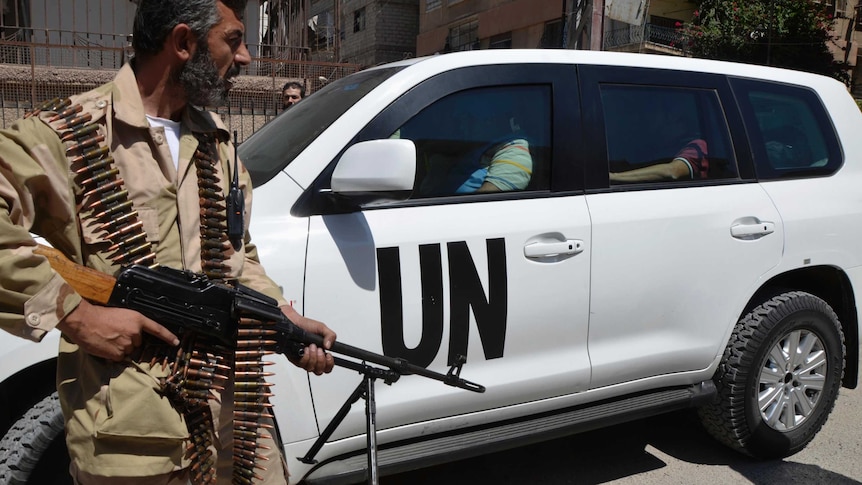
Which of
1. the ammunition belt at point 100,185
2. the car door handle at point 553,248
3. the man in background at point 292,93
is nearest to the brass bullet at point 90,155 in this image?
the ammunition belt at point 100,185

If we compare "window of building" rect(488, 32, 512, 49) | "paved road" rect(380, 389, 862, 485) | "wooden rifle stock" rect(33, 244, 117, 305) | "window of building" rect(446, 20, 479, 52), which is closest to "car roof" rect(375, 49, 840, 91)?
"wooden rifle stock" rect(33, 244, 117, 305)

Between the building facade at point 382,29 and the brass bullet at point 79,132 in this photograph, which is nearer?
the brass bullet at point 79,132

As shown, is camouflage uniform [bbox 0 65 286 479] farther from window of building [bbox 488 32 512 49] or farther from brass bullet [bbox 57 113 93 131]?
window of building [bbox 488 32 512 49]

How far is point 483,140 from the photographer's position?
122 inches

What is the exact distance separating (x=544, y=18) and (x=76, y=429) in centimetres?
2216

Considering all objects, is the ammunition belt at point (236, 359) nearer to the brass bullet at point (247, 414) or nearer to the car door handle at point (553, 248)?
the brass bullet at point (247, 414)

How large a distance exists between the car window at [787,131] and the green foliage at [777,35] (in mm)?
14673

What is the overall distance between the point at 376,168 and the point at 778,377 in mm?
2436

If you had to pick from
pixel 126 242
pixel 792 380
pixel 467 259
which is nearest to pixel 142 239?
pixel 126 242

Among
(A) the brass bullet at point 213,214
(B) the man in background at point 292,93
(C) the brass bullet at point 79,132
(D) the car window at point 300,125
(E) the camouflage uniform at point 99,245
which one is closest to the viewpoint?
(E) the camouflage uniform at point 99,245

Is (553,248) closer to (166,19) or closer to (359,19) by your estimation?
(166,19)

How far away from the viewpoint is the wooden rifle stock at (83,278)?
1605 mm

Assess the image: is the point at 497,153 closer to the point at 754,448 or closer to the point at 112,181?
the point at 112,181

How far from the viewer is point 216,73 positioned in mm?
1849
